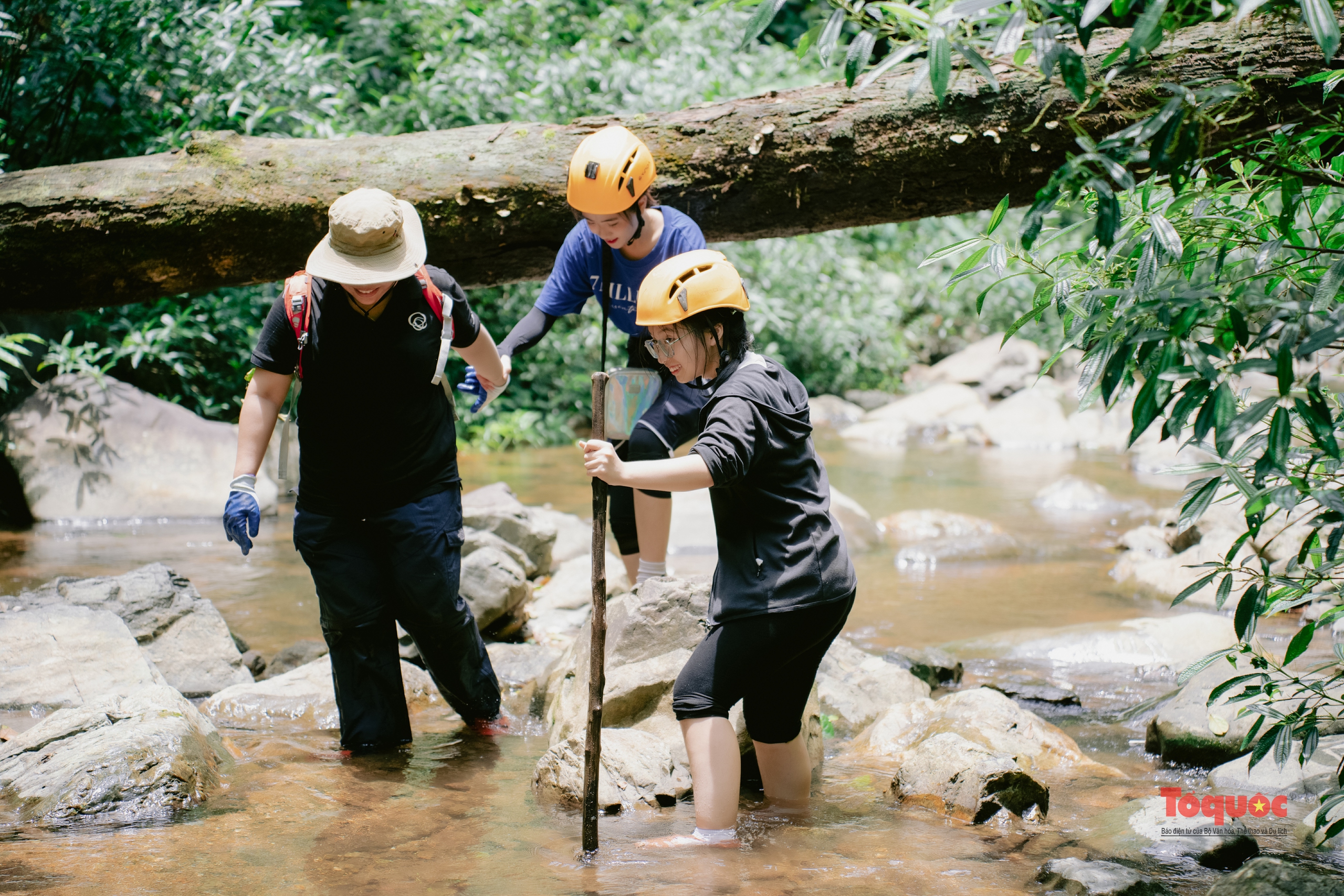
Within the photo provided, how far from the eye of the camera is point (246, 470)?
343 centimetres

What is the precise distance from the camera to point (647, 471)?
2.66 metres

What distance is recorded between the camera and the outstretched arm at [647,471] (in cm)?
262

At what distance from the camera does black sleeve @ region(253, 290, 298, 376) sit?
331 centimetres

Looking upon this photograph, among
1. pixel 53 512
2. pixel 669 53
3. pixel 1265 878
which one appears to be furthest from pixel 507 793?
pixel 669 53

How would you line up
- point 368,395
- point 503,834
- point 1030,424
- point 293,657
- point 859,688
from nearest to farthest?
point 503,834, point 368,395, point 859,688, point 293,657, point 1030,424

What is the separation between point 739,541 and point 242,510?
1.61 meters

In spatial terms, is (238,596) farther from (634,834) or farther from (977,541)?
(977,541)

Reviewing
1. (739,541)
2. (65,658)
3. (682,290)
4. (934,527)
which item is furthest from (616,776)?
(934,527)

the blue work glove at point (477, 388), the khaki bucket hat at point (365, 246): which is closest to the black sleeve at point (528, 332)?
the blue work glove at point (477, 388)

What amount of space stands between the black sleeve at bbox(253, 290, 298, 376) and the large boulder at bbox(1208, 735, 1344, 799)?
320 cm

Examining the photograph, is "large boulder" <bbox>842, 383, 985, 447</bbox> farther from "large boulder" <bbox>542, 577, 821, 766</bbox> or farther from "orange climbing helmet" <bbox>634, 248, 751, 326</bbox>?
"orange climbing helmet" <bbox>634, 248, 751, 326</bbox>

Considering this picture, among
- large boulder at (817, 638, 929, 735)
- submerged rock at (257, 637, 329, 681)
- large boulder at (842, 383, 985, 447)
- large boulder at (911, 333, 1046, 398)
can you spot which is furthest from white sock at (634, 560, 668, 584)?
large boulder at (911, 333, 1046, 398)

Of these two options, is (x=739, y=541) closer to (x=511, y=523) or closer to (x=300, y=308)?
(x=300, y=308)

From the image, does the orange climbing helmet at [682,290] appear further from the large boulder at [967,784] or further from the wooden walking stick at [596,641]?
the large boulder at [967,784]
